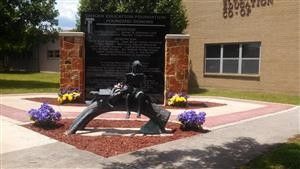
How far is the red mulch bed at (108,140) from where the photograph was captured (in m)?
8.00

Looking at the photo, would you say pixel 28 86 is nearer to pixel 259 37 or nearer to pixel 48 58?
pixel 259 37

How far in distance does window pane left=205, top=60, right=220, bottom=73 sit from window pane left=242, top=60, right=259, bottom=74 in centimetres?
172

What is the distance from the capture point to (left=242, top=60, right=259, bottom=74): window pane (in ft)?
72.3

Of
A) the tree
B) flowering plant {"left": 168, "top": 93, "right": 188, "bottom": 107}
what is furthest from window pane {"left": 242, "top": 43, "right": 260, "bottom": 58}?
flowering plant {"left": 168, "top": 93, "right": 188, "bottom": 107}

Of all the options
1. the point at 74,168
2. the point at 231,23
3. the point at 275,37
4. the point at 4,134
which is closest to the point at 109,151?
the point at 74,168

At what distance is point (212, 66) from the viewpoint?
2427cm

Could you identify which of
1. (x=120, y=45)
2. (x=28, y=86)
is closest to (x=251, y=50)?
(x=120, y=45)

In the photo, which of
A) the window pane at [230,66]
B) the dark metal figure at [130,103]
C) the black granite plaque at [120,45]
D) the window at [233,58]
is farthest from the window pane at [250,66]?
the dark metal figure at [130,103]

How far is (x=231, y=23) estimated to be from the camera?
75.7 feet

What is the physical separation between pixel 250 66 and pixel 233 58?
3.66ft

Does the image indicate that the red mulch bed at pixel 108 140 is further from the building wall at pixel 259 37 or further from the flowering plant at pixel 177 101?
the building wall at pixel 259 37

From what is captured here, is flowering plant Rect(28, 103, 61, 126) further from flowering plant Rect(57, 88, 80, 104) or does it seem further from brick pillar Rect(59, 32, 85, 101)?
brick pillar Rect(59, 32, 85, 101)

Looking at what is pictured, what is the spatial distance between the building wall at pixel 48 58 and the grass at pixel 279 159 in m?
40.2

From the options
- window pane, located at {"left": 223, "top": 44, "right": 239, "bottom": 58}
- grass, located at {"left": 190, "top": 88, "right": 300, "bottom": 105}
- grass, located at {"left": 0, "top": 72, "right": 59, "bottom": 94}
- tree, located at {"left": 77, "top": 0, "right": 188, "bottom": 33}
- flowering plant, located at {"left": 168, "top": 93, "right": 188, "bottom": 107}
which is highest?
tree, located at {"left": 77, "top": 0, "right": 188, "bottom": 33}
